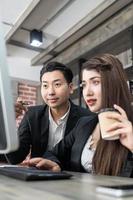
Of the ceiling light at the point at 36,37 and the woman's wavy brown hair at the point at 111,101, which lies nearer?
the woman's wavy brown hair at the point at 111,101

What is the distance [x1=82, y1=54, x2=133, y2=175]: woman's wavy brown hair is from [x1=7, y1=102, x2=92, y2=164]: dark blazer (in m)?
0.61

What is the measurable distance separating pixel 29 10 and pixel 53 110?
2.26m

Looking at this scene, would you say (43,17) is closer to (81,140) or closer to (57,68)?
(57,68)

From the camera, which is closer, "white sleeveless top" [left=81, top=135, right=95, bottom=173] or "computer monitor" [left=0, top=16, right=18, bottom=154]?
"computer monitor" [left=0, top=16, right=18, bottom=154]

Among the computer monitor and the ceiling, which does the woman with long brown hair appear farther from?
the ceiling

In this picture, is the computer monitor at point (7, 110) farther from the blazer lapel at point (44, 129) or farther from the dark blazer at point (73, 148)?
the blazer lapel at point (44, 129)

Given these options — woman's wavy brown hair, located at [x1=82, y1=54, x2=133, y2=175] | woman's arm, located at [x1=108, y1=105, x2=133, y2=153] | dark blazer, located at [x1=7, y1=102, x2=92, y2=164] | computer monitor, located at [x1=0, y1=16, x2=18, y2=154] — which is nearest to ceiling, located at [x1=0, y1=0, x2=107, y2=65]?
dark blazer, located at [x1=7, y1=102, x2=92, y2=164]

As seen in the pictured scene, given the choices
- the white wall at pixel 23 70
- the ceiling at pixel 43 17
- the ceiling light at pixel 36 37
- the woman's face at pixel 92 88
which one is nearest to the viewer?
the woman's face at pixel 92 88

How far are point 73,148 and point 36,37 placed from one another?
11.3 feet

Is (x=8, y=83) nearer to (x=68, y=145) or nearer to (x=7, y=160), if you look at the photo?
(x=68, y=145)

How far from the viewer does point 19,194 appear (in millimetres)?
547

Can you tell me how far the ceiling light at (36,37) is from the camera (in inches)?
183

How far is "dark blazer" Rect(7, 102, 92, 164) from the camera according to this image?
1907mm

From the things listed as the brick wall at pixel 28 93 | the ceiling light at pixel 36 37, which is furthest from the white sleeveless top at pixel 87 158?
the brick wall at pixel 28 93
